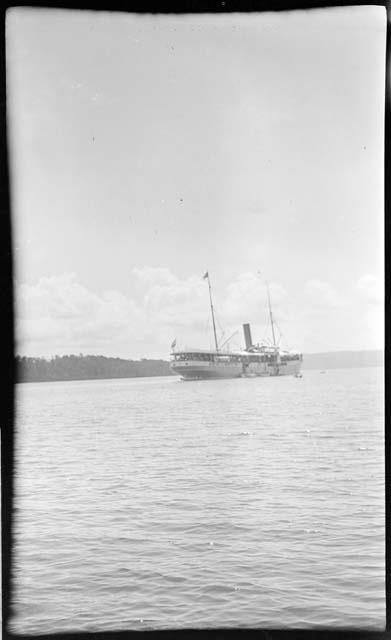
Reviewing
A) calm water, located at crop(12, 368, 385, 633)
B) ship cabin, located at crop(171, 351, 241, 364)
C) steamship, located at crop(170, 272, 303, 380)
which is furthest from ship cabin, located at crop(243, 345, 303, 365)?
calm water, located at crop(12, 368, 385, 633)

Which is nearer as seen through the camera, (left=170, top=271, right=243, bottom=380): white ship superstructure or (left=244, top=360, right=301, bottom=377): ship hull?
(left=244, top=360, right=301, bottom=377): ship hull

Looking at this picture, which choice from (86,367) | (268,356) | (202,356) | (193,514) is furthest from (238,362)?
(193,514)

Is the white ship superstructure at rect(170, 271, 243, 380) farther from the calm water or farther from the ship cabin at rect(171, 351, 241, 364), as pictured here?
the calm water

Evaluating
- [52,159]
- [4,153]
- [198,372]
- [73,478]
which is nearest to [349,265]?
[198,372]

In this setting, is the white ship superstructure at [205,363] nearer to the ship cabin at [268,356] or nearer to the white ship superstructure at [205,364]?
the white ship superstructure at [205,364]

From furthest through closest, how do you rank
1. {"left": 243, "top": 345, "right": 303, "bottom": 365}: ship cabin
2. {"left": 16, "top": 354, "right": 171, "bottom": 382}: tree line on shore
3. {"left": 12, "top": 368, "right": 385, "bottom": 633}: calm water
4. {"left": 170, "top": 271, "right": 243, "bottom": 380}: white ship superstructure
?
{"left": 170, "top": 271, "right": 243, "bottom": 380}: white ship superstructure < {"left": 243, "top": 345, "right": 303, "bottom": 365}: ship cabin < {"left": 16, "top": 354, "right": 171, "bottom": 382}: tree line on shore < {"left": 12, "top": 368, "right": 385, "bottom": 633}: calm water

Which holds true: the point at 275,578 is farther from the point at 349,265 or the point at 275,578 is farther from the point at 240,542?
Answer: the point at 349,265
